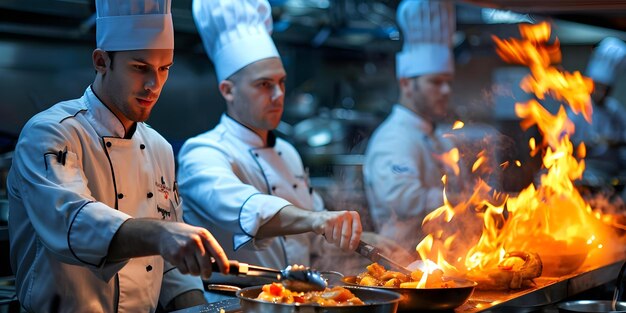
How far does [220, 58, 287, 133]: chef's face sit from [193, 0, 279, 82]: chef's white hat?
0.04 m

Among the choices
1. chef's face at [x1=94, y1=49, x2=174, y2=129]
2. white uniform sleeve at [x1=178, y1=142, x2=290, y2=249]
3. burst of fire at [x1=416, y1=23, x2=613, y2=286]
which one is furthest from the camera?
burst of fire at [x1=416, y1=23, x2=613, y2=286]

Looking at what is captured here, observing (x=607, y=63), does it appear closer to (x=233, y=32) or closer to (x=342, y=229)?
(x=233, y=32)

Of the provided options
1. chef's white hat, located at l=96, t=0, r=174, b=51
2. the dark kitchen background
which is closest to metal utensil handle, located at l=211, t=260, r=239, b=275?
chef's white hat, located at l=96, t=0, r=174, b=51

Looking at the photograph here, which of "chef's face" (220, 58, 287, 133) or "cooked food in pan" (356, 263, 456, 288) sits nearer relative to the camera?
"cooked food in pan" (356, 263, 456, 288)

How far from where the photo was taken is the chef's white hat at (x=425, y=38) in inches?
220

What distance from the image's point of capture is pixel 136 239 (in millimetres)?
2248

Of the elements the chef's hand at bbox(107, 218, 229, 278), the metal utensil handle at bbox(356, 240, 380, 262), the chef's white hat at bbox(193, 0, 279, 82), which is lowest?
the metal utensil handle at bbox(356, 240, 380, 262)

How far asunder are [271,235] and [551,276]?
119 cm

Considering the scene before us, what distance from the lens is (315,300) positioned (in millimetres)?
2240

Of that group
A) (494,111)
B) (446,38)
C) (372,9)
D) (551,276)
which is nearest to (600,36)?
(494,111)

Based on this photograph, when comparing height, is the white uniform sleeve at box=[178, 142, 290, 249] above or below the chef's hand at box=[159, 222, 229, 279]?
below

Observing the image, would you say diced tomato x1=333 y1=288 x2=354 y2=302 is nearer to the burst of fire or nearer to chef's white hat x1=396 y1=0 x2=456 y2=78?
the burst of fire

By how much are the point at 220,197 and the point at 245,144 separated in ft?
2.02

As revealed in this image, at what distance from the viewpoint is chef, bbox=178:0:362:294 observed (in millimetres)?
3635
